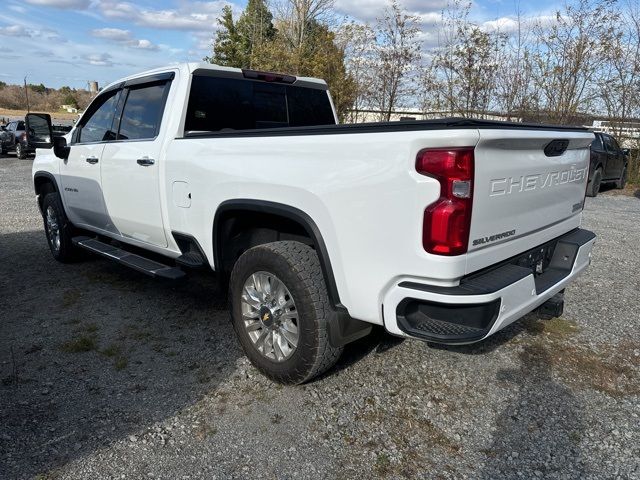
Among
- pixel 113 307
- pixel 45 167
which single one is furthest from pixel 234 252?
pixel 45 167

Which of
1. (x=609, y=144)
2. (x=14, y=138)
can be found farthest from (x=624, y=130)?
(x=14, y=138)

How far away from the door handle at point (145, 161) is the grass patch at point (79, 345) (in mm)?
1417

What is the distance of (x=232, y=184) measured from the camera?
3.19 m

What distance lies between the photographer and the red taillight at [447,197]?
2.24 m

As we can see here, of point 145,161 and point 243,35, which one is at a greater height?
point 243,35

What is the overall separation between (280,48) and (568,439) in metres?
18.3

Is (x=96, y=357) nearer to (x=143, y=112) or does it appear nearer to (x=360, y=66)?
(x=143, y=112)

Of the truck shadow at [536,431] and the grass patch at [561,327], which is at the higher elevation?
the truck shadow at [536,431]

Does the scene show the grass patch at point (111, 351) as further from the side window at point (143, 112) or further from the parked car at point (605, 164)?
the parked car at point (605, 164)

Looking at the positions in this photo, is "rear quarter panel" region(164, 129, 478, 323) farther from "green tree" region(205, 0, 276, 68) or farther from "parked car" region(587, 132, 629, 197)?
"green tree" region(205, 0, 276, 68)

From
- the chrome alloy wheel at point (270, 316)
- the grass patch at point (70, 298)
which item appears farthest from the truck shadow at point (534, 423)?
the grass patch at point (70, 298)

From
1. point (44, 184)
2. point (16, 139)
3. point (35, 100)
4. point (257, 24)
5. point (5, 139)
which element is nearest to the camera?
point (44, 184)

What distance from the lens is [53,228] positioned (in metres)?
5.97

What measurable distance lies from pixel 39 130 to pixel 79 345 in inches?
106
